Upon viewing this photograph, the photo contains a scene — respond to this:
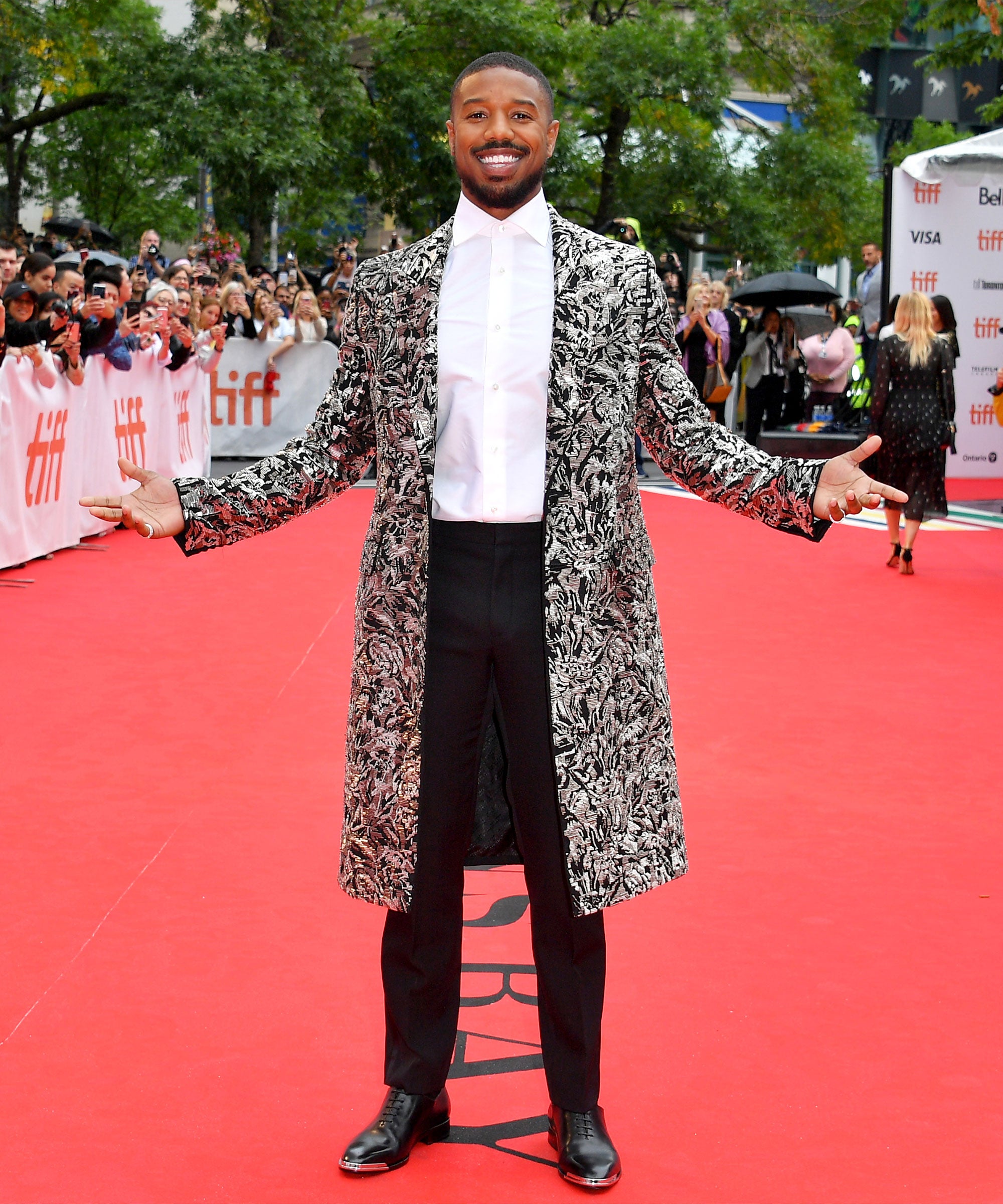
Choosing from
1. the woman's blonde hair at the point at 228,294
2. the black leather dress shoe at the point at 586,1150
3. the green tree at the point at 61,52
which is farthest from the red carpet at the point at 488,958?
the green tree at the point at 61,52

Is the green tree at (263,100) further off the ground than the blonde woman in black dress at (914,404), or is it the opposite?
the green tree at (263,100)

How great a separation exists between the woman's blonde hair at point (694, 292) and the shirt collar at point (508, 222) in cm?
1386

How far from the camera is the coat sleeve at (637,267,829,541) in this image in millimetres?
2654

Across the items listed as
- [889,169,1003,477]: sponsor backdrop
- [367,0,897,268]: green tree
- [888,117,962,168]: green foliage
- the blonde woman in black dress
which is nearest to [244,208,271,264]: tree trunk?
[367,0,897,268]: green tree

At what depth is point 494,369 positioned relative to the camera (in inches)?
105

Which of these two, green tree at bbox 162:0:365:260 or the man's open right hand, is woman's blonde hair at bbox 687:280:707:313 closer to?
green tree at bbox 162:0:365:260

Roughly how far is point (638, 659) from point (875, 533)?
10065 mm

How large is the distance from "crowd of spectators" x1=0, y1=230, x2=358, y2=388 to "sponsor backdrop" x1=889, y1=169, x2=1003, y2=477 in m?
4.56

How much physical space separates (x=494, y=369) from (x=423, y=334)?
0.50 ft

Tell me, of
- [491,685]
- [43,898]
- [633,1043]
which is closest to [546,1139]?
[633,1043]

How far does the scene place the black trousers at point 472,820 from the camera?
2.67 m

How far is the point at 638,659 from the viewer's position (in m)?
2.77

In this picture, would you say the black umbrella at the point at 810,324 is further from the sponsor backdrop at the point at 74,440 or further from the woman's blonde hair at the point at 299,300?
the sponsor backdrop at the point at 74,440

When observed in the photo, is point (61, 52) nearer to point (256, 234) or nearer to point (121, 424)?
point (256, 234)
